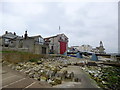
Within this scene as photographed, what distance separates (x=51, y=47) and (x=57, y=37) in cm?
397

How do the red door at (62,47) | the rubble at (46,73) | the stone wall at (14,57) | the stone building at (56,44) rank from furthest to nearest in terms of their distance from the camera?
the red door at (62,47), the stone building at (56,44), the stone wall at (14,57), the rubble at (46,73)

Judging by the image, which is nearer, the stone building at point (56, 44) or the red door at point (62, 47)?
the stone building at point (56, 44)

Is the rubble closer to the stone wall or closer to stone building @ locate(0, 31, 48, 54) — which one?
the stone wall

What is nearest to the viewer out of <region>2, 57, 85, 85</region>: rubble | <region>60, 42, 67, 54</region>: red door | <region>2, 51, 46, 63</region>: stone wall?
<region>2, 57, 85, 85</region>: rubble

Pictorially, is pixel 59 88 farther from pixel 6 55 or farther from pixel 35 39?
pixel 35 39

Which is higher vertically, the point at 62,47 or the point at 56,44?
the point at 56,44

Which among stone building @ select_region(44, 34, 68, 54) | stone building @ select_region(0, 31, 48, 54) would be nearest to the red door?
stone building @ select_region(44, 34, 68, 54)

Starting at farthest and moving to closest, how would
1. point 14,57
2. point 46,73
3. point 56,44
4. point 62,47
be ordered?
point 62,47 → point 56,44 → point 14,57 → point 46,73

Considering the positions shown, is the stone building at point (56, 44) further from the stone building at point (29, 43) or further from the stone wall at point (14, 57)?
the stone wall at point (14, 57)

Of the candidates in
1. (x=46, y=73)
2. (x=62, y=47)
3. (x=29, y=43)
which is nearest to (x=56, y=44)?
(x=62, y=47)

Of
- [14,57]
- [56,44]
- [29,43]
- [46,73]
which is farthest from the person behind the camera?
[56,44]

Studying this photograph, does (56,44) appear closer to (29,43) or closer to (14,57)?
(29,43)

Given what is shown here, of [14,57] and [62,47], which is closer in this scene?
[14,57]

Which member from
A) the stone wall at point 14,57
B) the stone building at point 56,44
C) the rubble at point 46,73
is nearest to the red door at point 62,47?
the stone building at point 56,44
